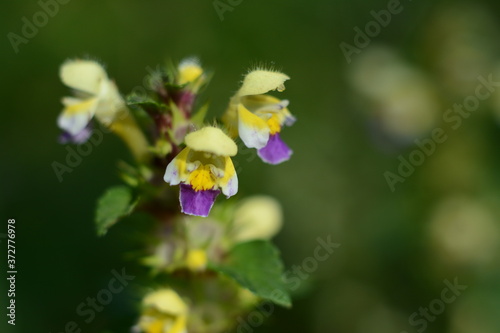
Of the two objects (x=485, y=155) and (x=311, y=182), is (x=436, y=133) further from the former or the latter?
(x=311, y=182)

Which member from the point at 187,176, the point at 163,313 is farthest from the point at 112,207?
the point at 163,313

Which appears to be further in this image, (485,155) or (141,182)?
(485,155)

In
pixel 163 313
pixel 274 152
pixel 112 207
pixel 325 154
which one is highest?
pixel 325 154

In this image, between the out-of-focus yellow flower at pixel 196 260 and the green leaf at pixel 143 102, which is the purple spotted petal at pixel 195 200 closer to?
the green leaf at pixel 143 102

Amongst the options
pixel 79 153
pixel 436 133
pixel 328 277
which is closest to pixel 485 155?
pixel 436 133

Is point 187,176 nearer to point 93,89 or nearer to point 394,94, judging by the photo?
point 93,89

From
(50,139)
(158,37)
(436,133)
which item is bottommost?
(436,133)
